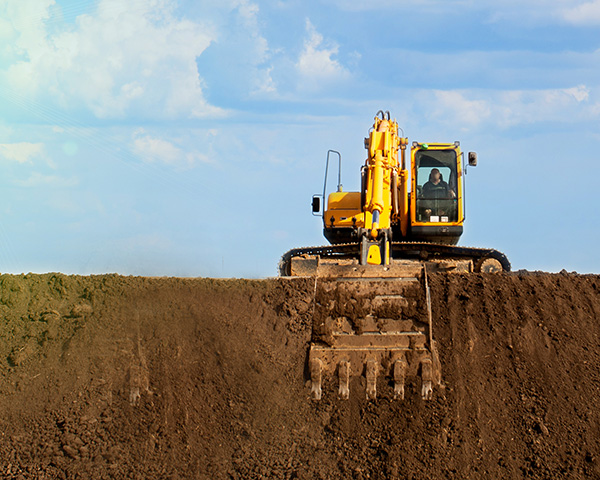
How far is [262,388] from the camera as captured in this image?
7824 millimetres

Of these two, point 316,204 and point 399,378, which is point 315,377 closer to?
point 399,378

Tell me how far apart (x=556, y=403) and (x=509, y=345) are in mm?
1091

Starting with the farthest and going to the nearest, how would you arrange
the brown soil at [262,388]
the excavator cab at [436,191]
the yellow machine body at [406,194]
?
1. the excavator cab at [436,191]
2. the yellow machine body at [406,194]
3. the brown soil at [262,388]

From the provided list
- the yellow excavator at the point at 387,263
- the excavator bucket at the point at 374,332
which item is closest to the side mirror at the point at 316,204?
the yellow excavator at the point at 387,263

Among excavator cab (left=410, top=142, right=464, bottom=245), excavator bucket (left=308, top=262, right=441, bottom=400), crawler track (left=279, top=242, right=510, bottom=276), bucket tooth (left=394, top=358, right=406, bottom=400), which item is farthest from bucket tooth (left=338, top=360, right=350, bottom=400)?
excavator cab (left=410, top=142, right=464, bottom=245)

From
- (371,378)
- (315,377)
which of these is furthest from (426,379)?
(315,377)

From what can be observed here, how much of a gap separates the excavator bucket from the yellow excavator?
0.04 ft

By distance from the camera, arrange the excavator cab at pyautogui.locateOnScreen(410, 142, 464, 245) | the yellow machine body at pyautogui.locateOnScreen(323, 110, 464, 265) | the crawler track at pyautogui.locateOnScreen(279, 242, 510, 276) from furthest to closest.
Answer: the excavator cab at pyautogui.locateOnScreen(410, 142, 464, 245) → the crawler track at pyautogui.locateOnScreen(279, 242, 510, 276) → the yellow machine body at pyautogui.locateOnScreen(323, 110, 464, 265)

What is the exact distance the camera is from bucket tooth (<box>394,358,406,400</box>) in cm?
746

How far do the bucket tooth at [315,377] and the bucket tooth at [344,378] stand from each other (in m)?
0.24

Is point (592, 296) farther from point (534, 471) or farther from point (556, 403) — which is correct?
point (534, 471)

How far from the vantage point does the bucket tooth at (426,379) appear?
747cm

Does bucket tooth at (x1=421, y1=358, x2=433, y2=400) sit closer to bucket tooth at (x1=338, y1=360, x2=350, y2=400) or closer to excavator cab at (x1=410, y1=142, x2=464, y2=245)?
bucket tooth at (x1=338, y1=360, x2=350, y2=400)

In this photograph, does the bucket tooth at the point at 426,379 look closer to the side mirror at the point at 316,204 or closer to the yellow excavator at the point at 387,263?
the yellow excavator at the point at 387,263
